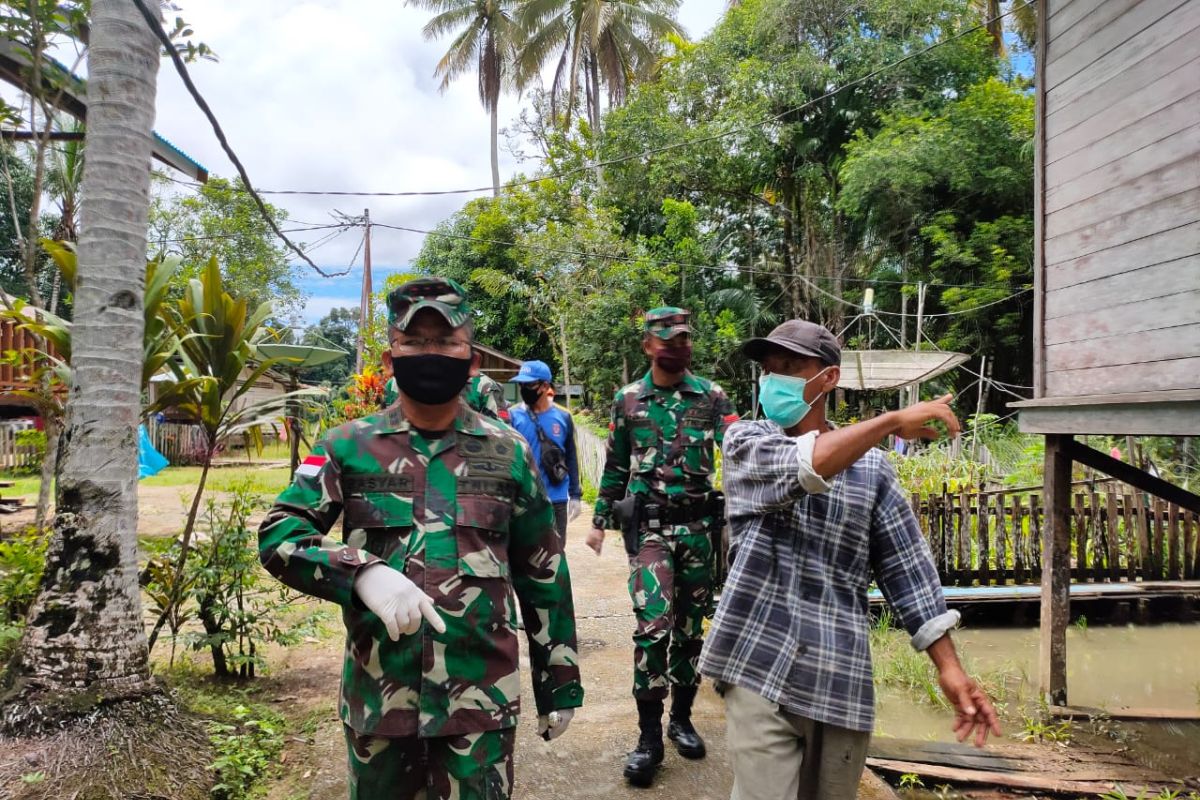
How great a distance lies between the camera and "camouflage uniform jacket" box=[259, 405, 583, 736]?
1823 millimetres

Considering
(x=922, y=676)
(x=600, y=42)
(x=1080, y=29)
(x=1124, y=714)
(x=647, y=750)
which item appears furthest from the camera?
(x=600, y=42)

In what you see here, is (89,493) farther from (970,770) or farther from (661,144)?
(661,144)

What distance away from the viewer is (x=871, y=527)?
2148mm

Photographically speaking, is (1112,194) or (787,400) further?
(1112,194)

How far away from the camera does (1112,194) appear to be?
4.41 metres

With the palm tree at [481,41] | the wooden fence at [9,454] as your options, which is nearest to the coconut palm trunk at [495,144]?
the palm tree at [481,41]

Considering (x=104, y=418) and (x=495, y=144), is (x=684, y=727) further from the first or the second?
(x=495, y=144)

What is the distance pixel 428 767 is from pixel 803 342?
150 centimetres

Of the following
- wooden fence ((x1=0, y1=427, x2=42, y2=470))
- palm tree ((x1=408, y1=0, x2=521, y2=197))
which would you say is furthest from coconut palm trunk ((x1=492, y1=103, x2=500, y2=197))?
wooden fence ((x1=0, y1=427, x2=42, y2=470))

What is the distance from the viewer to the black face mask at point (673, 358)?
3801 millimetres

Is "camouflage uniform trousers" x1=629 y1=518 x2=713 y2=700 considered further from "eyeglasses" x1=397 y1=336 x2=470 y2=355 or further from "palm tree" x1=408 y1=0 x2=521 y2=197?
"palm tree" x1=408 y1=0 x2=521 y2=197

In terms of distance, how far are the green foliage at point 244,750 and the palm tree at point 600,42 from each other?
940 inches

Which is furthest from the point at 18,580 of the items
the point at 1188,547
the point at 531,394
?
the point at 1188,547

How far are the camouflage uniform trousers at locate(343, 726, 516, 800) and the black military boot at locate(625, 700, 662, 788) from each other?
1.61m
